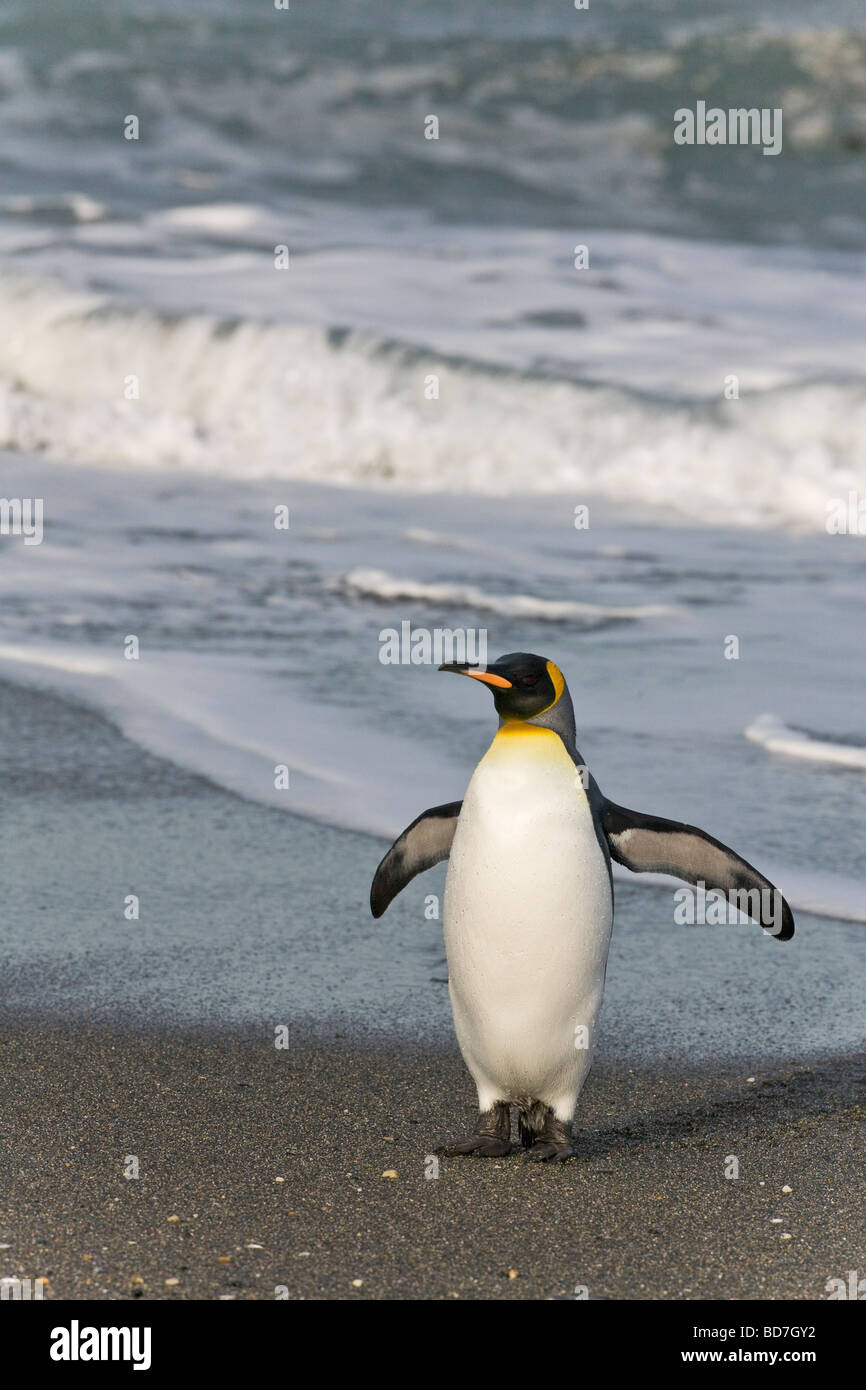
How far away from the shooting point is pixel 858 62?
2459 centimetres

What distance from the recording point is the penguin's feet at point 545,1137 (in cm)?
325

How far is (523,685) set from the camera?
10.5 feet

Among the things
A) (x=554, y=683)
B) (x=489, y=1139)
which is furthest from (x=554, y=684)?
(x=489, y=1139)

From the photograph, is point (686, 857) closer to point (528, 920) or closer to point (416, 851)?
point (528, 920)

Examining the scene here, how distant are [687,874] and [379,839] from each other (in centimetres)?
171

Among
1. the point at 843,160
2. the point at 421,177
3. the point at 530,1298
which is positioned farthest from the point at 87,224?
the point at 530,1298

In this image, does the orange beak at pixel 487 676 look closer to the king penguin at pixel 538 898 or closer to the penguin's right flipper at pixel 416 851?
the king penguin at pixel 538 898

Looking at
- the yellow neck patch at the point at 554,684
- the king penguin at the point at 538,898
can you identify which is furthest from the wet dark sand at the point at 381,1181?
the yellow neck patch at the point at 554,684

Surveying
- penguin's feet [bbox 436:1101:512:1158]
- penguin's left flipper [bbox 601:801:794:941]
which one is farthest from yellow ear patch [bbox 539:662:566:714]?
penguin's feet [bbox 436:1101:512:1158]

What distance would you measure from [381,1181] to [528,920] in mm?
520

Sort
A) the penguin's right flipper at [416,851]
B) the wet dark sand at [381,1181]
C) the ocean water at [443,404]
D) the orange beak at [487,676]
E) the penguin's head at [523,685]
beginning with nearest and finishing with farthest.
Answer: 1. the wet dark sand at [381,1181]
2. the orange beak at [487,676]
3. the penguin's head at [523,685]
4. the penguin's right flipper at [416,851]
5. the ocean water at [443,404]

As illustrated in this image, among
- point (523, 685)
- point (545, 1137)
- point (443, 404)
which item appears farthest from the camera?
point (443, 404)

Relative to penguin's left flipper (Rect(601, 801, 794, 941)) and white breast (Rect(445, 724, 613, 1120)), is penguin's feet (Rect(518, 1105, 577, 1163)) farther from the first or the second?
penguin's left flipper (Rect(601, 801, 794, 941))
